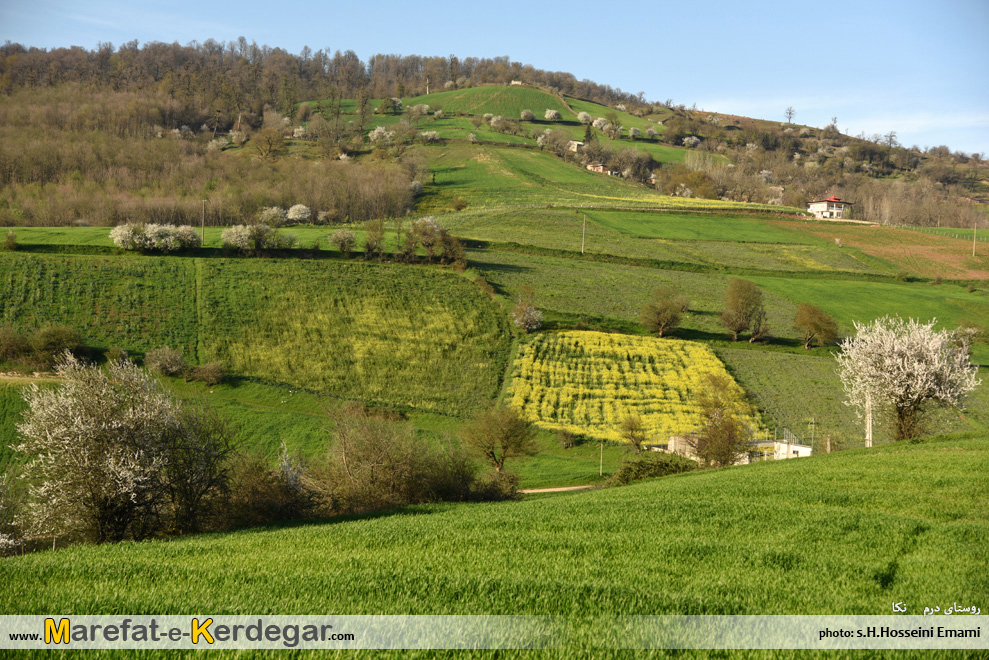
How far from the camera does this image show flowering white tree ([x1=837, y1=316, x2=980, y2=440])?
39.7 meters

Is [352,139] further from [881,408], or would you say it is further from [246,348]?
[881,408]

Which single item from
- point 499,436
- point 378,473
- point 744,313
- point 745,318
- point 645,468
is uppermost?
point 744,313

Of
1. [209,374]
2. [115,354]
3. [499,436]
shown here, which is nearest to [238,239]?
[115,354]

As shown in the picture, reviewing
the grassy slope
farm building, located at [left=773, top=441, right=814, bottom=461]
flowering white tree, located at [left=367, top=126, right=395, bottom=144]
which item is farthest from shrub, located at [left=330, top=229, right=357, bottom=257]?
flowering white tree, located at [left=367, top=126, right=395, bottom=144]

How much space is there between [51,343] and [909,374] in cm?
6584

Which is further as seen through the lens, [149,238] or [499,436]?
[149,238]

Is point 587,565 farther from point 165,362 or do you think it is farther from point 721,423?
point 165,362

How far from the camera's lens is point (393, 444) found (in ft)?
106

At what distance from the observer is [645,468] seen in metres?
39.1

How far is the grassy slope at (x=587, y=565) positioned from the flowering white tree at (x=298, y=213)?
104 metres

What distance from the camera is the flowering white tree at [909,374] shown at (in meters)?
39.7

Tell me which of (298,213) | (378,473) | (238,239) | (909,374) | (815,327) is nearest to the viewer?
(378,473)

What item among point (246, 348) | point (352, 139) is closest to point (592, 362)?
point (246, 348)

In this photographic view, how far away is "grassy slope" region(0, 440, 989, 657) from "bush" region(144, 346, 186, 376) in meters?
44.8
